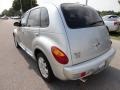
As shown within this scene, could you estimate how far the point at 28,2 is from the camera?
232 ft

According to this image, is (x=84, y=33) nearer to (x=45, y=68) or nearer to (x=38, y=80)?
(x=45, y=68)

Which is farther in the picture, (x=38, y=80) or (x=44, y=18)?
(x=38, y=80)

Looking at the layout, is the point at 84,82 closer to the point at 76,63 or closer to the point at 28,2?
the point at 76,63

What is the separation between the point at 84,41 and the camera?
330 cm

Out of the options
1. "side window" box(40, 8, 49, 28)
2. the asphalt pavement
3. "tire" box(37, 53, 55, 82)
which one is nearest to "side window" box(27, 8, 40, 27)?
"side window" box(40, 8, 49, 28)

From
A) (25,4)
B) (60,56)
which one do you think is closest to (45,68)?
(60,56)

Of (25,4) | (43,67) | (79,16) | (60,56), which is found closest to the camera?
(60,56)

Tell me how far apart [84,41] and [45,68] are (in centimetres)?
114

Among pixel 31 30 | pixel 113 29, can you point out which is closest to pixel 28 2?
pixel 113 29

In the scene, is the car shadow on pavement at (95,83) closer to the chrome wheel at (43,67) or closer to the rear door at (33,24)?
the chrome wheel at (43,67)

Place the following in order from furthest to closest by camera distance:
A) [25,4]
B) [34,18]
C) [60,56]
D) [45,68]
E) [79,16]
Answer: [25,4] → [34,18] → [45,68] → [79,16] → [60,56]

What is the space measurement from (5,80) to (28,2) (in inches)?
2754

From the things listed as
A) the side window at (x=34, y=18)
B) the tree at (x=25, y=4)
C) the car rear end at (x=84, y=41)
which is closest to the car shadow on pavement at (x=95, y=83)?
the car rear end at (x=84, y=41)

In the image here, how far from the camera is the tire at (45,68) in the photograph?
3.66 m
